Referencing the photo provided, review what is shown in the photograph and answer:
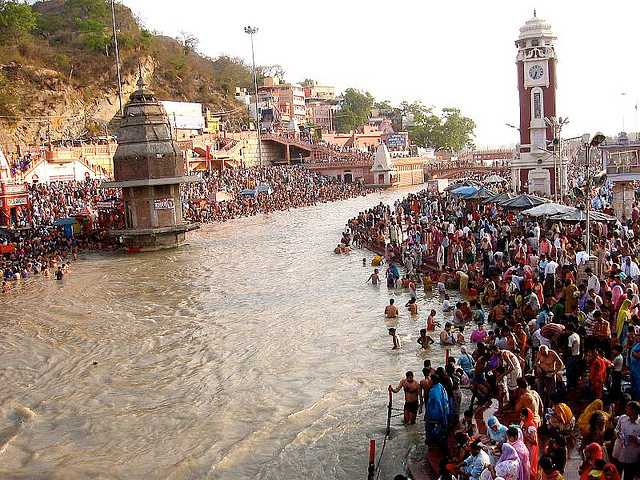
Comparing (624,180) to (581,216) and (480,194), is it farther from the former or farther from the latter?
(581,216)

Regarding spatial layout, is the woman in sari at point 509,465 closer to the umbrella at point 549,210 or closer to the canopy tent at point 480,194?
the umbrella at point 549,210

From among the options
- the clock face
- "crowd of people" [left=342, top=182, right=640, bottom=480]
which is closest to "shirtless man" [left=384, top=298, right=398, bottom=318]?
"crowd of people" [left=342, top=182, right=640, bottom=480]

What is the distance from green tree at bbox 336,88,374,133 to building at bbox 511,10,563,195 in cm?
7025

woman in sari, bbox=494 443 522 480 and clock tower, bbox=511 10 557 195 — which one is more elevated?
clock tower, bbox=511 10 557 195

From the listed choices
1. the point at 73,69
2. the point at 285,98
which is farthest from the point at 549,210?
the point at 285,98

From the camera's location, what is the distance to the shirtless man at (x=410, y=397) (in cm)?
995

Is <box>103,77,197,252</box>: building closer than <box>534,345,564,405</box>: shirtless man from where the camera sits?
No

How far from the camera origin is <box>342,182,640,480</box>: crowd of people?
6.80 m

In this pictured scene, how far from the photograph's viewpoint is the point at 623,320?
9.99 meters

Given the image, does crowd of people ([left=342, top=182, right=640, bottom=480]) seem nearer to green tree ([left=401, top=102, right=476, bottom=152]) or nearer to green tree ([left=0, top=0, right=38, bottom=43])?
green tree ([left=0, top=0, right=38, bottom=43])

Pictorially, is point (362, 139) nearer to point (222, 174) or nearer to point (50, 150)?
point (222, 174)

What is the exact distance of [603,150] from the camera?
48.0m

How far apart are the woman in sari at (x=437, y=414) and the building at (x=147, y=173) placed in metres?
22.5

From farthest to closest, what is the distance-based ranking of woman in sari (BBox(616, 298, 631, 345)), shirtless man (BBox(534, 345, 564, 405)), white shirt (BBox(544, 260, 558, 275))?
white shirt (BBox(544, 260, 558, 275)), woman in sari (BBox(616, 298, 631, 345)), shirtless man (BBox(534, 345, 564, 405))
